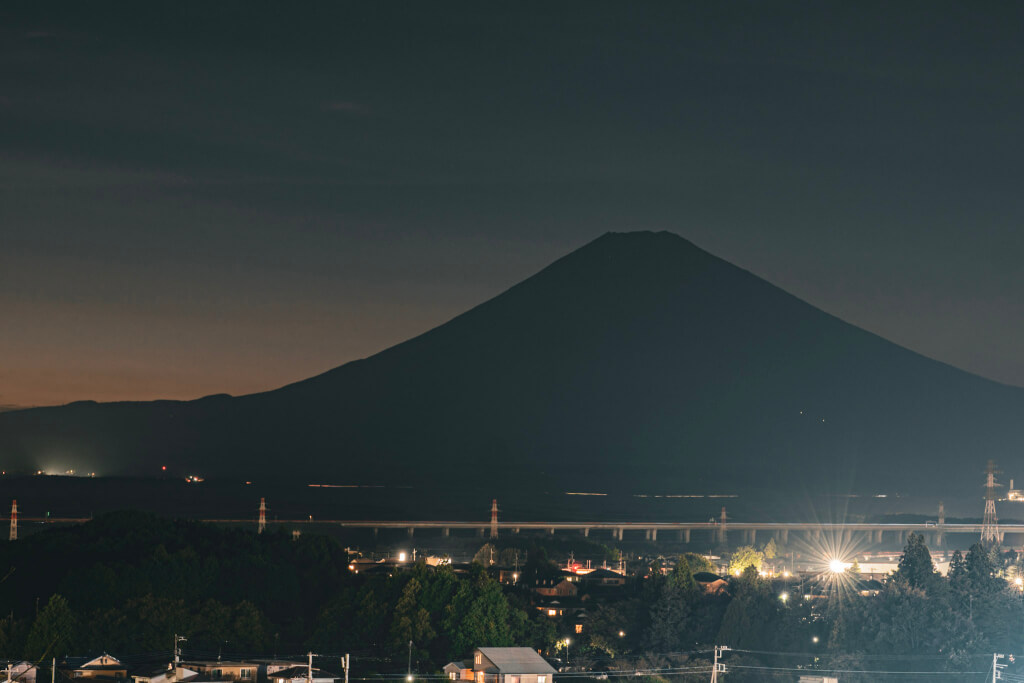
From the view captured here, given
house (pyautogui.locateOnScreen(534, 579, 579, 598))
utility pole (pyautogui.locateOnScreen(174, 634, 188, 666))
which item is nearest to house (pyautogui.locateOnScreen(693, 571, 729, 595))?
house (pyautogui.locateOnScreen(534, 579, 579, 598))

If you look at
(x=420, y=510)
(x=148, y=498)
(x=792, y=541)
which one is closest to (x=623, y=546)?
(x=792, y=541)

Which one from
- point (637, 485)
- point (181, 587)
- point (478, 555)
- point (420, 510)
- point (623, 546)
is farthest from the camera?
point (637, 485)

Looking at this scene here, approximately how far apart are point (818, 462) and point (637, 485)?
29009mm

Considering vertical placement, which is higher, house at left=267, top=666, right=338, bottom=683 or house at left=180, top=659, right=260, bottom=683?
house at left=267, top=666, right=338, bottom=683

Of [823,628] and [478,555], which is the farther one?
[478,555]

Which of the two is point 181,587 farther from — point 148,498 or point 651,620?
point 148,498

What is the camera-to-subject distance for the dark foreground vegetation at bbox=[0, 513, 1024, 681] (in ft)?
122

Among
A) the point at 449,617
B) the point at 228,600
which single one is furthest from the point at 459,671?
the point at 228,600

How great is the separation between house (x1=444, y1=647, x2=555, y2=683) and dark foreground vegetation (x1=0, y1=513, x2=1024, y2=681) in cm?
97

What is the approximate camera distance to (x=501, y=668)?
35156 millimetres

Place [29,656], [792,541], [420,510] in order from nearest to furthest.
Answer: [29,656]
[792,541]
[420,510]

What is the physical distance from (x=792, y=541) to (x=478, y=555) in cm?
4388

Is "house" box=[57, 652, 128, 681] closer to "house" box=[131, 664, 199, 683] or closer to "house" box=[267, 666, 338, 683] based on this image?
"house" box=[131, 664, 199, 683]

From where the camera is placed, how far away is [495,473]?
171 m
